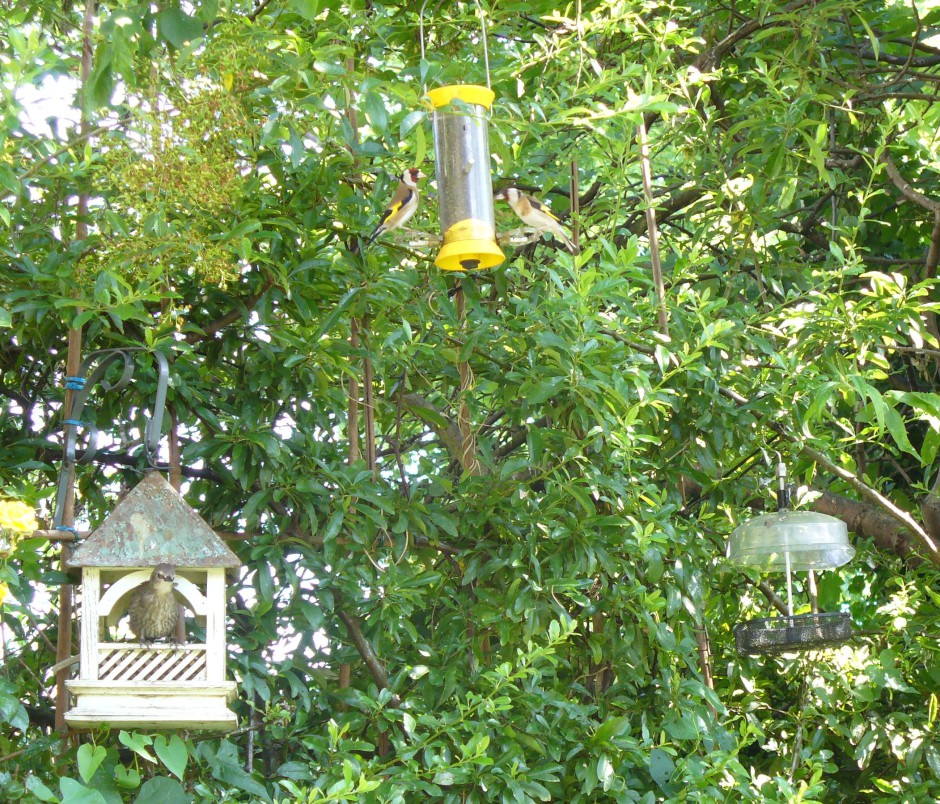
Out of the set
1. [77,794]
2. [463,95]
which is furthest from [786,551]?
[77,794]

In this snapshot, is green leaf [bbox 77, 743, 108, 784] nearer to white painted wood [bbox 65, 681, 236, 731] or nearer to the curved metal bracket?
white painted wood [bbox 65, 681, 236, 731]

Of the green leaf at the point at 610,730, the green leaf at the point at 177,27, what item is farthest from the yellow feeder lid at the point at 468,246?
the green leaf at the point at 610,730

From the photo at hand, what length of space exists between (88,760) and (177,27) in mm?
1218

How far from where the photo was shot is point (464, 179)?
2.53 metres

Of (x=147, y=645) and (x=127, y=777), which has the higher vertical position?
(x=147, y=645)

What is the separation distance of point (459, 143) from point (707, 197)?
1.28 metres

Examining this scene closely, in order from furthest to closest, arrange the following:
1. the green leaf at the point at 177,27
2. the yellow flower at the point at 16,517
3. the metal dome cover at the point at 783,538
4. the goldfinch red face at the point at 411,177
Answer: the metal dome cover at the point at 783,538 < the goldfinch red face at the point at 411,177 < the green leaf at the point at 177,27 < the yellow flower at the point at 16,517

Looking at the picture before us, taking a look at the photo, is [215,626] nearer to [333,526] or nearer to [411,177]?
[333,526]

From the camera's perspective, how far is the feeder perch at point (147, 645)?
2.02 meters

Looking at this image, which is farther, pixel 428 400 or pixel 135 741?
pixel 428 400

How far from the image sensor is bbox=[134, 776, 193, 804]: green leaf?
2184 mm

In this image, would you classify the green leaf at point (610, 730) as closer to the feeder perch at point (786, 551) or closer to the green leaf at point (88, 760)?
the feeder perch at point (786, 551)

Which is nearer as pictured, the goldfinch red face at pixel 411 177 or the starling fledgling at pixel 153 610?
the starling fledgling at pixel 153 610

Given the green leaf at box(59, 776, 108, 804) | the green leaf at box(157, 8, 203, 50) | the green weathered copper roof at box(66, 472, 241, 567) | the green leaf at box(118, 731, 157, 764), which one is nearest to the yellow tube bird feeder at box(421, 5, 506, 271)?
the green leaf at box(157, 8, 203, 50)
